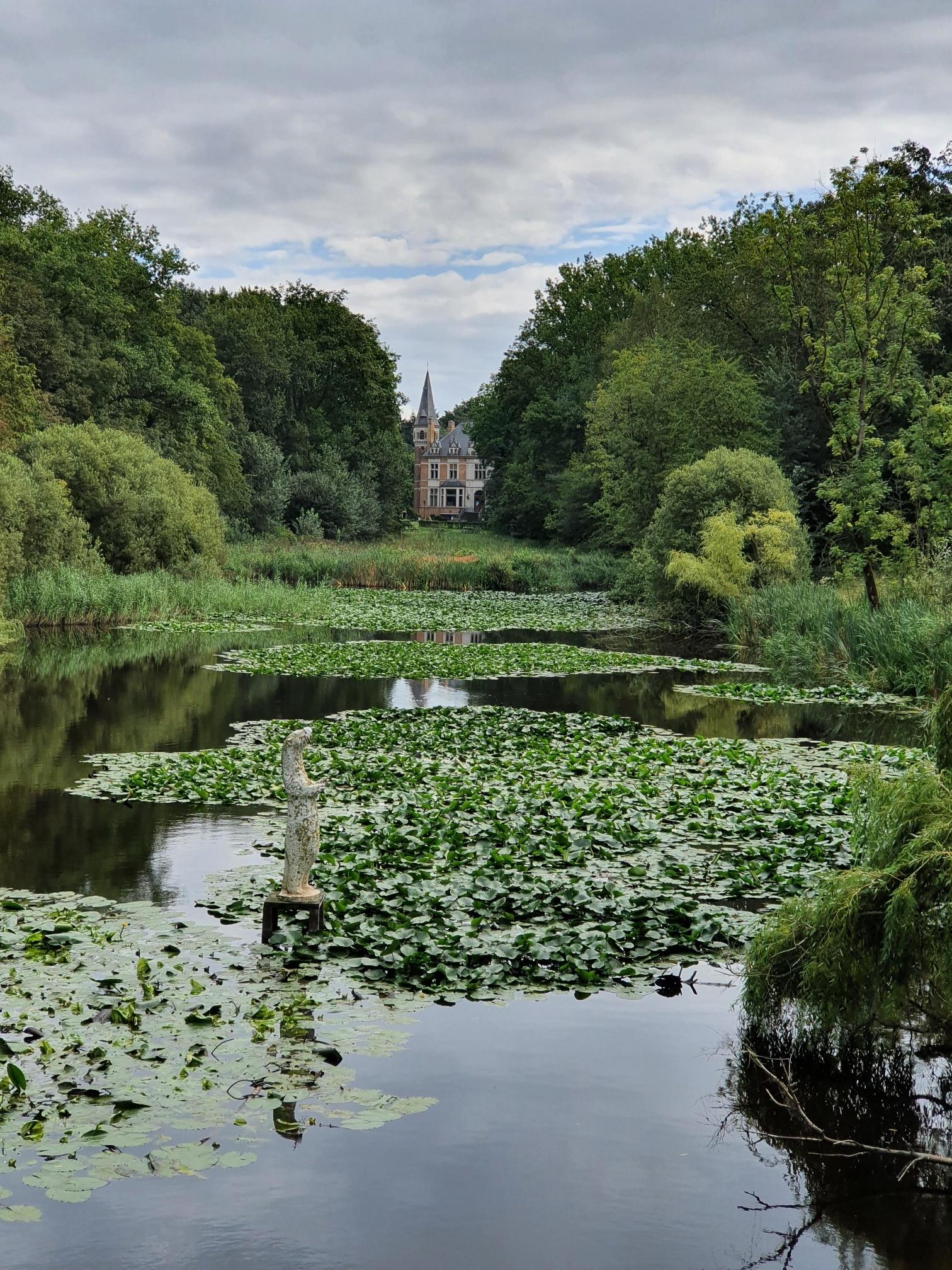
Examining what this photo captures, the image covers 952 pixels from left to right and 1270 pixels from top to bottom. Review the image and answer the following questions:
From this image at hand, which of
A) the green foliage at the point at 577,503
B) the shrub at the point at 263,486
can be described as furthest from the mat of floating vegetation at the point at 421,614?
the shrub at the point at 263,486

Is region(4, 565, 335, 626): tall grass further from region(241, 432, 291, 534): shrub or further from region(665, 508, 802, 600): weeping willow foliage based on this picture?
region(241, 432, 291, 534): shrub

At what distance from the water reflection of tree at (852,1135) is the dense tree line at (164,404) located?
26.4m

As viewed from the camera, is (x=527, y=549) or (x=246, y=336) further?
(x=246, y=336)

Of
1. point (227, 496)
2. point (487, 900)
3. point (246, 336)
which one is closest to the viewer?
point (487, 900)

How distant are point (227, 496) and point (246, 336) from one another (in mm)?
15148

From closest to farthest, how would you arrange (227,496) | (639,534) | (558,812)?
(558,812) → (639,534) → (227,496)

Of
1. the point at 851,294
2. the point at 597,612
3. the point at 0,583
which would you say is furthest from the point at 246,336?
the point at 851,294

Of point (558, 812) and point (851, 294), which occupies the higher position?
point (851, 294)

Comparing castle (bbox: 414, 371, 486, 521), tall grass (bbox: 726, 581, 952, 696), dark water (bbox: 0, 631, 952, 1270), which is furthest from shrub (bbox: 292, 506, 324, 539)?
castle (bbox: 414, 371, 486, 521)

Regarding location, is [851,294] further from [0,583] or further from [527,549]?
[527,549]

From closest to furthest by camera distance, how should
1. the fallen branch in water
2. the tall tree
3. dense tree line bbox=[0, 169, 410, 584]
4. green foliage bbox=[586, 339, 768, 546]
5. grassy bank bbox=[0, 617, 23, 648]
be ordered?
the fallen branch in water → the tall tree → grassy bank bbox=[0, 617, 23, 648] → dense tree line bbox=[0, 169, 410, 584] → green foliage bbox=[586, 339, 768, 546]

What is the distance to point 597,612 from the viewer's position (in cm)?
3828

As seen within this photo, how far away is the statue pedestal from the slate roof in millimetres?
114302

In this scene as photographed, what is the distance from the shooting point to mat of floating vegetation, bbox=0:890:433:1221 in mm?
4785
